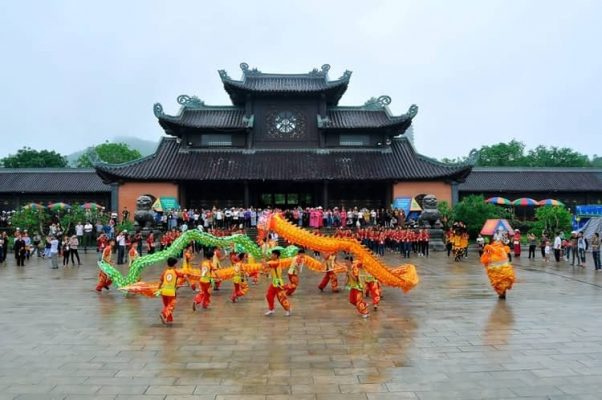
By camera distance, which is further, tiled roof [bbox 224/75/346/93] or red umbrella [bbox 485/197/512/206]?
red umbrella [bbox 485/197/512/206]

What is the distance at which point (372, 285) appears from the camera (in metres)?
10.6

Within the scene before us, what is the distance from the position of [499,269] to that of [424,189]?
19.5 m

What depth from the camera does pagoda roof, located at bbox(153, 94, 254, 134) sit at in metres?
31.4

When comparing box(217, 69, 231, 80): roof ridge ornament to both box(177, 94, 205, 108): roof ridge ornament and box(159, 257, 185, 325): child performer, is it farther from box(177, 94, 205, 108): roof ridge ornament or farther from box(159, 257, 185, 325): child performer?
box(159, 257, 185, 325): child performer

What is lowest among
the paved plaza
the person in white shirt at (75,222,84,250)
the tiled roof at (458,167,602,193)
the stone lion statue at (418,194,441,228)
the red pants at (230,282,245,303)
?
the paved plaza

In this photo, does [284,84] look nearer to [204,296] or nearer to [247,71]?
[247,71]

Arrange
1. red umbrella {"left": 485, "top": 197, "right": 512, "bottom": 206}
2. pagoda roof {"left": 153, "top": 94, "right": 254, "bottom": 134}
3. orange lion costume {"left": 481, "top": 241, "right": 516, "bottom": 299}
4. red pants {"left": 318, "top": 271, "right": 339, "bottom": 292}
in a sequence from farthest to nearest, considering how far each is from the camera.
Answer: red umbrella {"left": 485, "top": 197, "right": 512, "bottom": 206}
pagoda roof {"left": 153, "top": 94, "right": 254, "bottom": 134}
red pants {"left": 318, "top": 271, "right": 339, "bottom": 292}
orange lion costume {"left": 481, "top": 241, "right": 516, "bottom": 299}

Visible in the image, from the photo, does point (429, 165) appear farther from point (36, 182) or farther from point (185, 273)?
point (36, 182)

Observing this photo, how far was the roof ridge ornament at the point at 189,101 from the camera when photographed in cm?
3394

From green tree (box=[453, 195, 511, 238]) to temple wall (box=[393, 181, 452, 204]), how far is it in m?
1.79

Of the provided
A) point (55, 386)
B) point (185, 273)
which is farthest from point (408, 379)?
point (185, 273)

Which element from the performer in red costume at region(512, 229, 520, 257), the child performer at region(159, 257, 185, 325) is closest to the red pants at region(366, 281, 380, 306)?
the child performer at region(159, 257, 185, 325)

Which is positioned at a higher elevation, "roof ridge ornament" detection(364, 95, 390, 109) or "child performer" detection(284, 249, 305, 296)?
"roof ridge ornament" detection(364, 95, 390, 109)

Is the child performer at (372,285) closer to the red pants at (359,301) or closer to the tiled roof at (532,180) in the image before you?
the red pants at (359,301)
